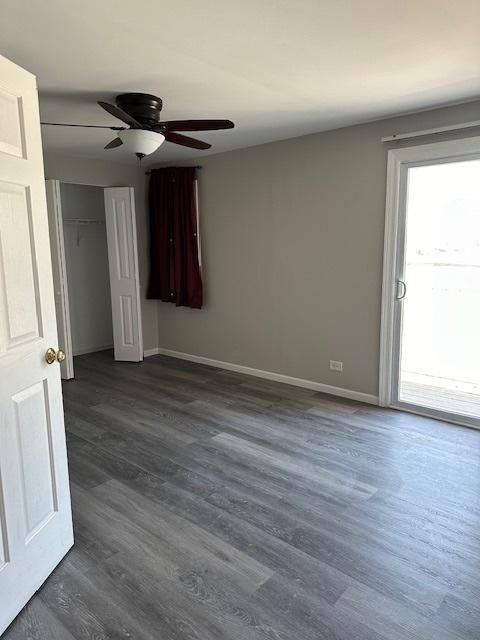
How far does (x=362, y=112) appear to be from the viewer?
3.47 meters

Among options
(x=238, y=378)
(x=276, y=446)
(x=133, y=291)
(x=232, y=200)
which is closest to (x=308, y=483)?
(x=276, y=446)

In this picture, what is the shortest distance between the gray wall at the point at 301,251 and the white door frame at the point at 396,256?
0.08m

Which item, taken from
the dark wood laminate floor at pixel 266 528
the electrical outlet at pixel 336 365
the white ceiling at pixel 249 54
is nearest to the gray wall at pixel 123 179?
the white ceiling at pixel 249 54

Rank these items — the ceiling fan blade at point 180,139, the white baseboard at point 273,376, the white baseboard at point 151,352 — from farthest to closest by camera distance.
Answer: the white baseboard at point 151,352
the white baseboard at point 273,376
the ceiling fan blade at point 180,139

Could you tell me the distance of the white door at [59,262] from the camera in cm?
467

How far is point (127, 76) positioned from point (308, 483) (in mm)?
2706

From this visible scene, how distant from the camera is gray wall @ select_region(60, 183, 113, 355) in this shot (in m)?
5.88

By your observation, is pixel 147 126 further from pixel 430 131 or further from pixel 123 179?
pixel 123 179

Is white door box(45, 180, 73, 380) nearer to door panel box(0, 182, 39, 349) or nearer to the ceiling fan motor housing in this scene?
the ceiling fan motor housing

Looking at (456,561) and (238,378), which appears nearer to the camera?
(456,561)

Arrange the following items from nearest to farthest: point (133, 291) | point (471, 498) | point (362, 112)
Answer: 1. point (471, 498)
2. point (362, 112)
3. point (133, 291)

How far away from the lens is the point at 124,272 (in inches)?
216

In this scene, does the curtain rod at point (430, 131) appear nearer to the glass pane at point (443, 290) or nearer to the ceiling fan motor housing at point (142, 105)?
the glass pane at point (443, 290)

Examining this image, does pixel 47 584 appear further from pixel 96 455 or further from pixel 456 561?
pixel 456 561
